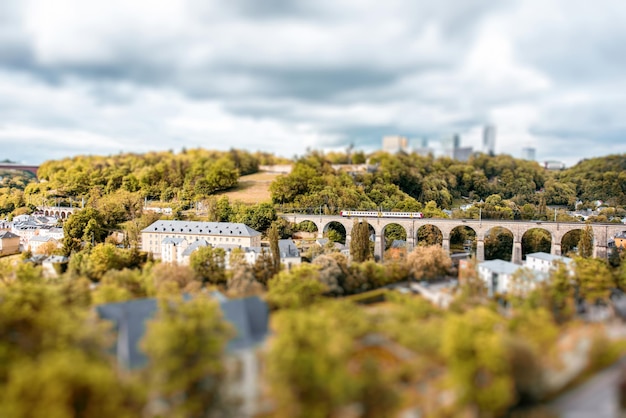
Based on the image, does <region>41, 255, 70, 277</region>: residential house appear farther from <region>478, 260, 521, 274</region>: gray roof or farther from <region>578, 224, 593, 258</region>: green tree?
<region>578, 224, 593, 258</region>: green tree

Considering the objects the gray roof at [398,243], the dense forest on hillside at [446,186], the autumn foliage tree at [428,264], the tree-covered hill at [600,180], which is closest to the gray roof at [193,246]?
the autumn foliage tree at [428,264]

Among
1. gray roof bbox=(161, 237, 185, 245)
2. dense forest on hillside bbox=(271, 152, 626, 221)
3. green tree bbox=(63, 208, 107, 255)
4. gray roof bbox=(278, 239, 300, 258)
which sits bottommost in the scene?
gray roof bbox=(278, 239, 300, 258)

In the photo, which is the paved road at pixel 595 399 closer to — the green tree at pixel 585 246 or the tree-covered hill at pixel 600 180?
the green tree at pixel 585 246

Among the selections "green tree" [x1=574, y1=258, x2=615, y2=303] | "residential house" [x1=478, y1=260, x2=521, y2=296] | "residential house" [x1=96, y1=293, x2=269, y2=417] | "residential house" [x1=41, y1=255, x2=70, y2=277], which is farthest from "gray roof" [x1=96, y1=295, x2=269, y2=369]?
"residential house" [x1=41, y1=255, x2=70, y2=277]

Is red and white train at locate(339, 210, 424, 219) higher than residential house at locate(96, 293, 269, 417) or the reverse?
higher

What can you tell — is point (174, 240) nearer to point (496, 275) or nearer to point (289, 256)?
point (289, 256)

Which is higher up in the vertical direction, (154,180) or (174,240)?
(154,180)

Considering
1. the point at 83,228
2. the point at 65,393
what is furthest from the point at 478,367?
the point at 83,228
